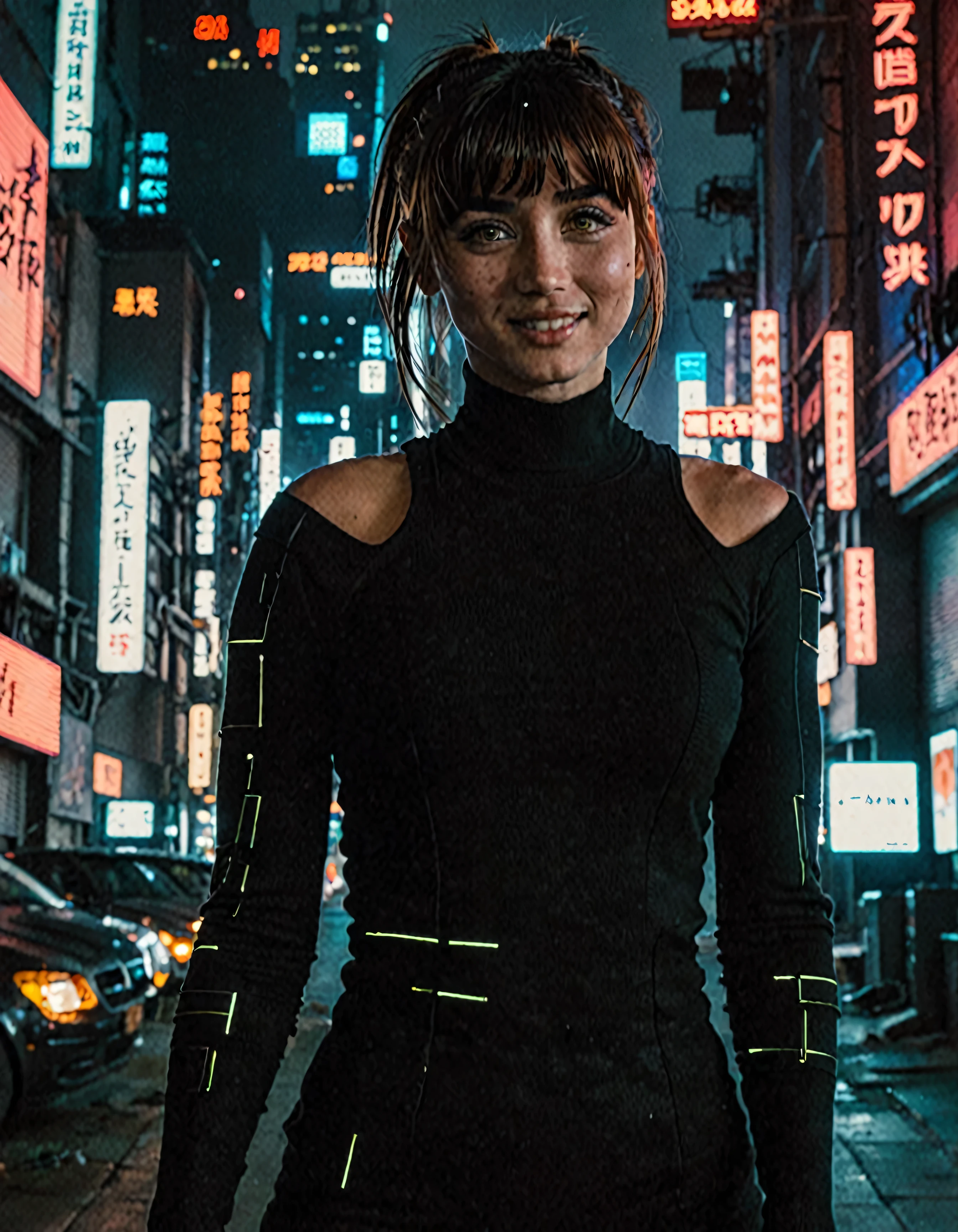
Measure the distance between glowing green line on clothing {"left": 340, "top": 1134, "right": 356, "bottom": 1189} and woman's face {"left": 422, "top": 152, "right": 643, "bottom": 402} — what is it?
86cm

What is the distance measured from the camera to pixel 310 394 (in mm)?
154500

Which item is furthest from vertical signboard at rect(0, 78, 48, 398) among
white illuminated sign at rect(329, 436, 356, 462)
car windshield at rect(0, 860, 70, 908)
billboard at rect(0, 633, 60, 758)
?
white illuminated sign at rect(329, 436, 356, 462)

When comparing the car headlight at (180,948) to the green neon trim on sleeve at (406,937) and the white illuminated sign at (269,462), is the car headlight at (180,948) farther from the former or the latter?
the white illuminated sign at (269,462)

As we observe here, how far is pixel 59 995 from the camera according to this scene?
9133 mm

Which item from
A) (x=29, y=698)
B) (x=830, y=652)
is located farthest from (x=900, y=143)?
(x=29, y=698)

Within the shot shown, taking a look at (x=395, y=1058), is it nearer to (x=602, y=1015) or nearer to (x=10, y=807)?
(x=602, y=1015)

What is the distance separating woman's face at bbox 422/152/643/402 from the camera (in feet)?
5.32

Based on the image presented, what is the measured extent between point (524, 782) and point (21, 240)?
17093 millimetres

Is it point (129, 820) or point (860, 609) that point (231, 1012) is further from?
point (129, 820)

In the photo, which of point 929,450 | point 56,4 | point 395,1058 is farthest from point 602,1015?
point 56,4

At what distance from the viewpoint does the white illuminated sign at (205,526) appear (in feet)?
150

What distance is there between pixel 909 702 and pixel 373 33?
177 m

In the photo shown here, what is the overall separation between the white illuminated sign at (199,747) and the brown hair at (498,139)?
139 ft

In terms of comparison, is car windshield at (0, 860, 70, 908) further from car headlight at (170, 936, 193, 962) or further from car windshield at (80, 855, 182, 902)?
car windshield at (80, 855, 182, 902)
